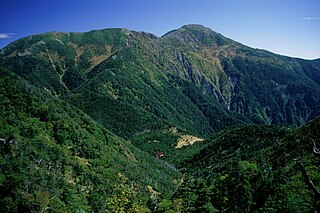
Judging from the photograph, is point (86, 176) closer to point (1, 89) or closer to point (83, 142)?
point (83, 142)

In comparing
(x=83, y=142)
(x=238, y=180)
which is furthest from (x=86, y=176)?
(x=238, y=180)

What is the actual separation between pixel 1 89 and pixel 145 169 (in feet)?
297

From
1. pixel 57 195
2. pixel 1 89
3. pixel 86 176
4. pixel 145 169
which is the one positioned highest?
pixel 1 89

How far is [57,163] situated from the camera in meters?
Result: 121

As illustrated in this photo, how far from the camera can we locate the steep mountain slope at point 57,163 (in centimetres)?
8000

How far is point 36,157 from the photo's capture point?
111438mm

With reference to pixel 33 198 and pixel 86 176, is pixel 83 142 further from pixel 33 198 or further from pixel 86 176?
pixel 33 198

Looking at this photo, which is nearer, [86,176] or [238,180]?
[238,180]

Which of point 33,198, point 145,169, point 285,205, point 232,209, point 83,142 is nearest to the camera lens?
point 285,205

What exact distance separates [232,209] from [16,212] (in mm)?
51814

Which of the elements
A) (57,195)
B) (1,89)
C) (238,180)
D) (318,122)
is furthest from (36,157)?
(318,122)

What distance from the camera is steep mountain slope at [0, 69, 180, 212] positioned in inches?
3150

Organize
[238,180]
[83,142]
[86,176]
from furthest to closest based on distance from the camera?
[83,142] → [86,176] → [238,180]

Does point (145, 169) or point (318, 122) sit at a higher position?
point (318, 122)
